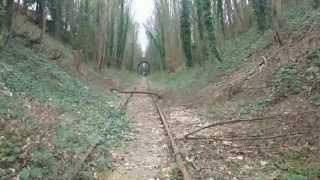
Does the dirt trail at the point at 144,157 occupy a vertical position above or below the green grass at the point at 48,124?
below

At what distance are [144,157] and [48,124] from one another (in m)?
2.27

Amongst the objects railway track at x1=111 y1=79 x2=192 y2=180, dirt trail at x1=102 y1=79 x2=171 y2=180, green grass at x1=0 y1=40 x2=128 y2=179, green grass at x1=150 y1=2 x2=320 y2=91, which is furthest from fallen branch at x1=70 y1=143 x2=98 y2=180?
green grass at x1=150 y1=2 x2=320 y2=91

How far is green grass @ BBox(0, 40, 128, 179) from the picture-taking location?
6090 mm

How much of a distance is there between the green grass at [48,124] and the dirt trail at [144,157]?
0.34m

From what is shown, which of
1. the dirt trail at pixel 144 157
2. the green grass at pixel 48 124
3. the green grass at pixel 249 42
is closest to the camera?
the green grass at pixel 48 124

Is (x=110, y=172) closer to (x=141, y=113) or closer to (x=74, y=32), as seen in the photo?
(x=141, y=113)

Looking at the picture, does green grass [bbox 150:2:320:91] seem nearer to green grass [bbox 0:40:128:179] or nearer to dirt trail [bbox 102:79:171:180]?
green grass [bbox 0:40:128:179]

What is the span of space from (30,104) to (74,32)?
20548 millimetres

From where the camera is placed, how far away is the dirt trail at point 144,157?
263 inches

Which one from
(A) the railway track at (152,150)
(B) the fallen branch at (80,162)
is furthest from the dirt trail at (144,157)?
(B) the fallen branch at (80,162)

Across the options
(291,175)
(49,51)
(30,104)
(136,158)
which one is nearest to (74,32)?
(49,51)

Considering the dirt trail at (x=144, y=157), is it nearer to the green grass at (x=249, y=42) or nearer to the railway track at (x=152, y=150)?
the railway track at (x=152, y=150)

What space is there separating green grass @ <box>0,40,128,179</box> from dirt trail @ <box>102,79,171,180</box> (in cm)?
34

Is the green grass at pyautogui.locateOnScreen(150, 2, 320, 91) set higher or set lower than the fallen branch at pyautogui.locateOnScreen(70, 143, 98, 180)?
higher
